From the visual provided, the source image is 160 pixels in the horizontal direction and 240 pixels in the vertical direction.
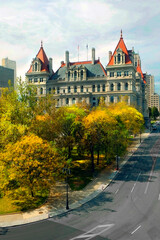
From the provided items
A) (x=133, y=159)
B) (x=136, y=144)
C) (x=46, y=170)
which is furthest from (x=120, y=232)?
(x=136, y=144)

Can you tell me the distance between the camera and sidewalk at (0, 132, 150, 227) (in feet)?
80.5

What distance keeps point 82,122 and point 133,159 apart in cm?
1803

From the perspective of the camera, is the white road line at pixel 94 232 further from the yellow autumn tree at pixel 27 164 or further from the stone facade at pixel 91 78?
the stone facade at pixel 91 78

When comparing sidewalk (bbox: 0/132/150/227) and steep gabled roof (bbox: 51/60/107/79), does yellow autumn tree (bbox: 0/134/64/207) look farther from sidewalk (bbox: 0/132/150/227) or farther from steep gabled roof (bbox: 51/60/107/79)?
steep gabled roof (bbox: 51/60/107/79)

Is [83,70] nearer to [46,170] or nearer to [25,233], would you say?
[46,170]

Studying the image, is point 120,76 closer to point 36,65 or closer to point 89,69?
point 89,69

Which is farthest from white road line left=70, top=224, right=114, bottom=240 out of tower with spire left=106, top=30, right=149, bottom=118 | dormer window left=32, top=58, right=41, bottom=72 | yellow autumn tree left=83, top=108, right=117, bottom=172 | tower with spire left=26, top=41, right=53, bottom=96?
dormer window left=32, top=58, right=41, bottom=72

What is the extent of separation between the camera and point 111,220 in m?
23.6

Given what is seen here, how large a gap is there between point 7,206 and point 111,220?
13.6 m

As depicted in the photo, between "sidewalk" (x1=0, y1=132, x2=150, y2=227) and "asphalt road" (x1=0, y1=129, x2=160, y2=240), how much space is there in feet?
3.01

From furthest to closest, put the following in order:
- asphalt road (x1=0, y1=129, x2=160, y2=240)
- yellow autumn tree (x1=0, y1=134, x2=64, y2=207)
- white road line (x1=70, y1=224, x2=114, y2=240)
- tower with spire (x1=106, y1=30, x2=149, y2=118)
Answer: tower with spire (x1=106, y1=30, x2=149, y2=118) < yellow autumn tree (x1=0, y1=134, x2=64, y2=207) < asphalt road (x1=0, y1=129, x2=160, y2=240) < white road line (x1=70, y1=224, x2=114, y2=240)

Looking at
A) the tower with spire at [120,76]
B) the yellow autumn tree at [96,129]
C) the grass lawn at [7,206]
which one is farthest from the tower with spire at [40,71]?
the grass lawn at [7,206]

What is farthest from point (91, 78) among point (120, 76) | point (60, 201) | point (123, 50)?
point (60, 201)

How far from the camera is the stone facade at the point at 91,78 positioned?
276ft
